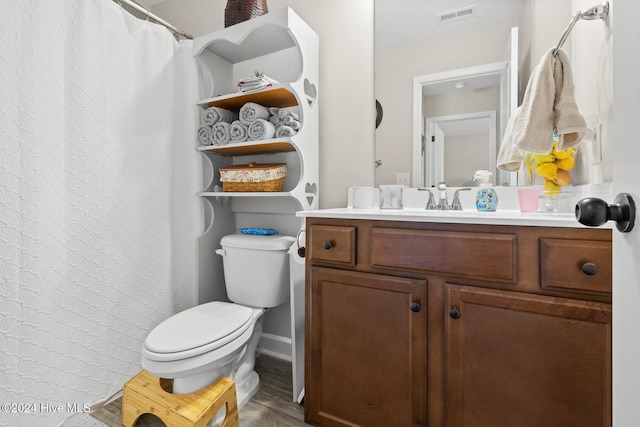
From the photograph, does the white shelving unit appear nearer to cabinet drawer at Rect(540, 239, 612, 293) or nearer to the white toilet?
the white toilet

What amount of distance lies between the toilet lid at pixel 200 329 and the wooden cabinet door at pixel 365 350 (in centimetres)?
35

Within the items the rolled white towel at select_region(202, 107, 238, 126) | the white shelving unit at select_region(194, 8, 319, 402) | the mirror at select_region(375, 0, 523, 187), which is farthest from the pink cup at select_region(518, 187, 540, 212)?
the rolled white towel at select_region(202, 107, 238, 126)

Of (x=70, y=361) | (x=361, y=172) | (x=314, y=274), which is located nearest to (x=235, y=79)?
(x=361, y=172)

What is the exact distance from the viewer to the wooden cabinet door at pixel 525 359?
83 centimetres

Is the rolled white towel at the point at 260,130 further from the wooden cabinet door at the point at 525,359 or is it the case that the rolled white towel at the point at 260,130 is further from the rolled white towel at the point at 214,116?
the wooden cabinet door at the point at 525,359

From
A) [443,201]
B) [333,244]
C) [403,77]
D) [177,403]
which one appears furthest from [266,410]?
[403,77]

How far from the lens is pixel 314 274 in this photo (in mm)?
1261

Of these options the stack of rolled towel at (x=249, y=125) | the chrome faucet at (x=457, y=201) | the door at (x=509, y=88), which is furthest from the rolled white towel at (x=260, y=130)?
the door at (x=509, y=88)

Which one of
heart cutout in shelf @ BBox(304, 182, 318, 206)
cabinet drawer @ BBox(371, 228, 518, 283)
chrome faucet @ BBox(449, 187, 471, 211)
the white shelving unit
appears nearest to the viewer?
cabinet drawer @ BBox(371, 228, 518, 283)

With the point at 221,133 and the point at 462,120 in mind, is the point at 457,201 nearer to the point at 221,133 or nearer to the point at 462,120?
the point at 462,120

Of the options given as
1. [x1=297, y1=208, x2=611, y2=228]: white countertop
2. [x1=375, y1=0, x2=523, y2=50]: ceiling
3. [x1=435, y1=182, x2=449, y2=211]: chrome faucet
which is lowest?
[x1=297, y1=208, x2=611, y2=228]: white countertop

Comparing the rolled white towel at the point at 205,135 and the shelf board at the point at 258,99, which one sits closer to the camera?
the shelf board at the point at 258,99

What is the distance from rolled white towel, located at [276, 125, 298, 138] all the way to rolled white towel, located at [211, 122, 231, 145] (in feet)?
0.98

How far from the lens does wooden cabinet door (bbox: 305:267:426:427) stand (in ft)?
3.50
